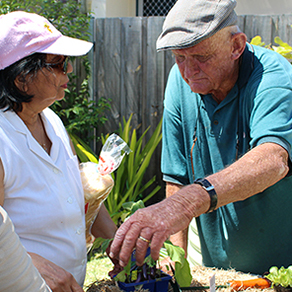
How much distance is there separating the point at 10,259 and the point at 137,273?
0.79 meters

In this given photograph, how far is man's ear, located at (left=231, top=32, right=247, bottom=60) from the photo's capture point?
1.69 metres

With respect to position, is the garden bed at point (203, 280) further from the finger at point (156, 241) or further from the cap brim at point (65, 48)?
the cap brim at point (65, 48)

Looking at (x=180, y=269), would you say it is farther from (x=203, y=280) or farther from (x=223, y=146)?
(x=223, y=146)

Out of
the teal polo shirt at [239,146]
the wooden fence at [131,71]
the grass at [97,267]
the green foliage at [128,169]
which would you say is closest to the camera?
the teal polo shirt at [239,146]

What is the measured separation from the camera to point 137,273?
1.35 meters

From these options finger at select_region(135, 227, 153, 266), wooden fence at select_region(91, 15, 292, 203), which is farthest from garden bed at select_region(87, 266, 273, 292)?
wooden fence at select_region(91, 15, 292, 203)

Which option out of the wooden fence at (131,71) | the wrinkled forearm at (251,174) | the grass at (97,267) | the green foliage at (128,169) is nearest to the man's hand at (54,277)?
the wrinkled forearm at (251,174)

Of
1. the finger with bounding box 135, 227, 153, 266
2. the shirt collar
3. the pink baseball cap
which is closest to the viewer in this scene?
the finger with bounding box 135, 227, 153, 266

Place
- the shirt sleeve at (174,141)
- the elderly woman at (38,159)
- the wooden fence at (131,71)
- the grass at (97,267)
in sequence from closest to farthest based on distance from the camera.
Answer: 1. the elderly woman at (38,159)
2. the shirt sleeve at (174,141)
3. the grass at (97,267)
4. the wooden fence at (131,71)

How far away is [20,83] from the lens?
5.23ft

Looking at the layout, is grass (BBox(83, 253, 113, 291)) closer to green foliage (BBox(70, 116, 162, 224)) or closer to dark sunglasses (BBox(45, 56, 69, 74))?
green foliage (BBox(70, 116, 162, 224))

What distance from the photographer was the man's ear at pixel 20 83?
158 centimetres

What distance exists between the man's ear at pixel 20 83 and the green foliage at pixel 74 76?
2646mm

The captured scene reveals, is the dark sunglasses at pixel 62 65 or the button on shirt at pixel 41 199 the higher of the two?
the dark sunglasses at pixel 62 65
